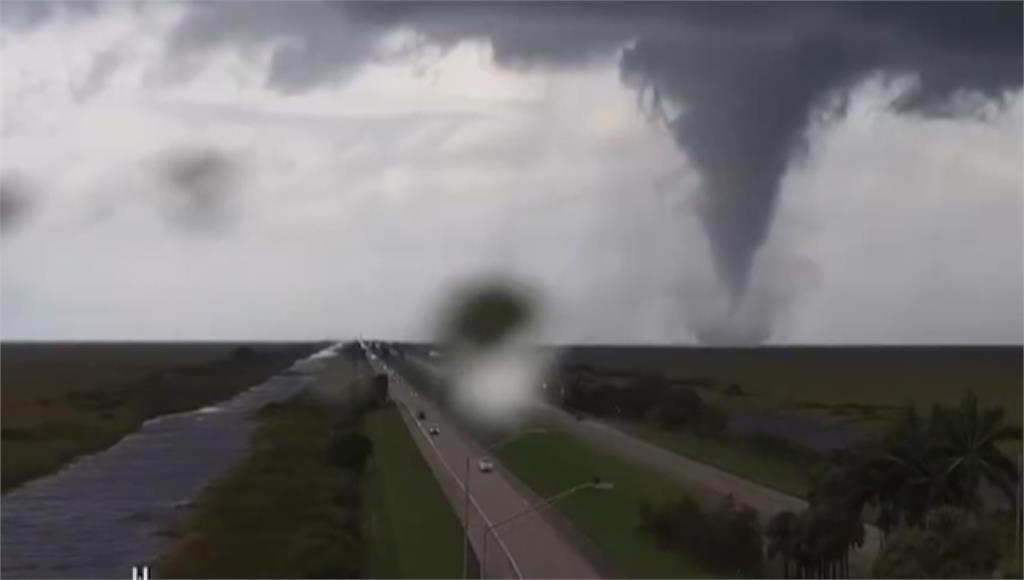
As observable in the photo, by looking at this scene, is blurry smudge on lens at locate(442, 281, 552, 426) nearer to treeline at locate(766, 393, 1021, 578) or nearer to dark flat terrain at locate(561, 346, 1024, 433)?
dark flat terrain at locate(561, 346, 1024, 433)

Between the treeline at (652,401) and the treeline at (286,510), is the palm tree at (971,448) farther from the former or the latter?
the treeline at (286,510)

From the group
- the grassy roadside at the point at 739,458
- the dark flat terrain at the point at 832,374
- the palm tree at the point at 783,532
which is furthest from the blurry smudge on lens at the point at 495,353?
the palm tree at the point at 783,532

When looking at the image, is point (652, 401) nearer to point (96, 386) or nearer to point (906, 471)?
point (906, 471)

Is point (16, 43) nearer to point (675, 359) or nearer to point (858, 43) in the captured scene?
point (675, 359)

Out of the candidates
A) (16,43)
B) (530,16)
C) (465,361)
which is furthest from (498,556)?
(16,43)

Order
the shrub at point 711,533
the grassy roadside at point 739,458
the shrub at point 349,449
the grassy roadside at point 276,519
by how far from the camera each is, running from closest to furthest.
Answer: the grassy roadside at point 276,519 < the shrub at point 349,449 < the shrub at point 711,533 < the grassy roadside at point 739,458

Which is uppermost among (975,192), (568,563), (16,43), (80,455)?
(16,43)
